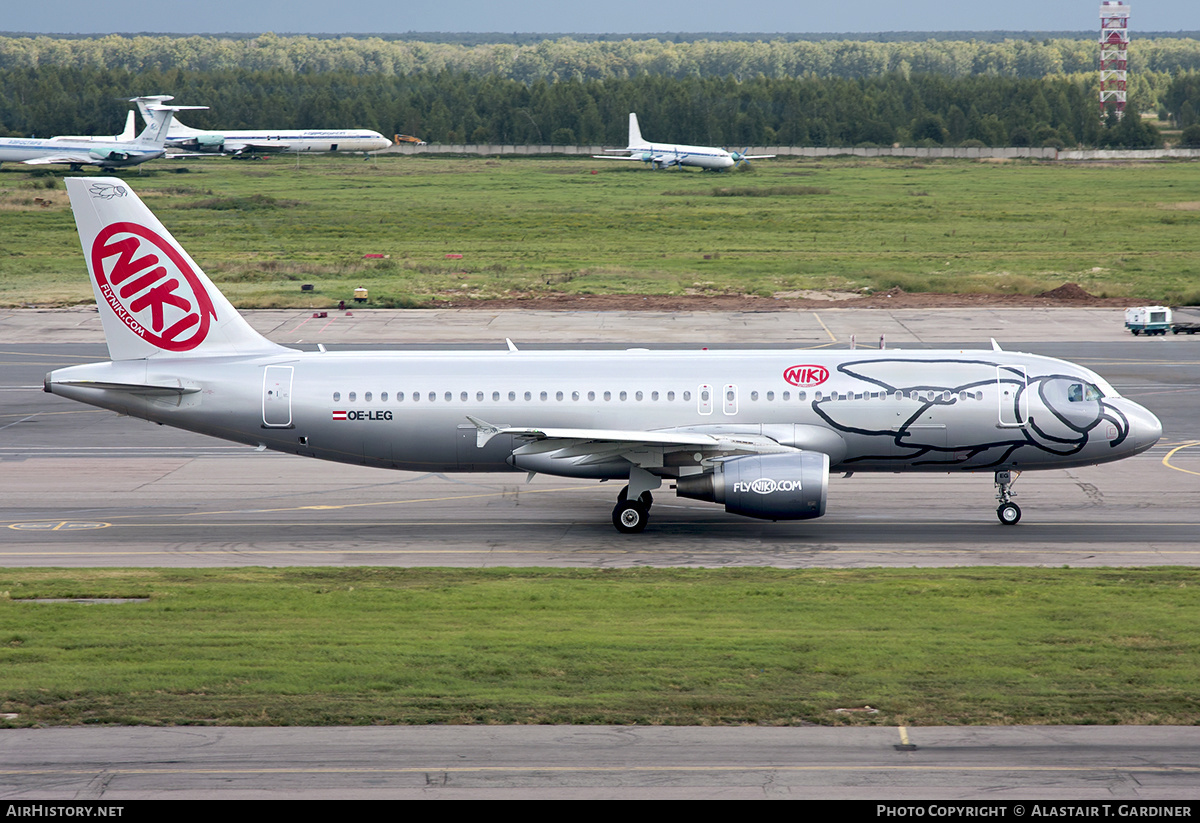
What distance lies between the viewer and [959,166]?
196 m

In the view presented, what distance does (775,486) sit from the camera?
1257 inches

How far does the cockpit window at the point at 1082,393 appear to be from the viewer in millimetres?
34062

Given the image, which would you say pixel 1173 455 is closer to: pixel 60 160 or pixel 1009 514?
pixel 1009 514

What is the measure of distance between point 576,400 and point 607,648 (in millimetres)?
12606

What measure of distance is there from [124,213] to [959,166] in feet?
585

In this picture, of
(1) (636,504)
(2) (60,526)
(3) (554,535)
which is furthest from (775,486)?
(2) (60,526)

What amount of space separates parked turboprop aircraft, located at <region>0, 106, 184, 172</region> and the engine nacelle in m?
146

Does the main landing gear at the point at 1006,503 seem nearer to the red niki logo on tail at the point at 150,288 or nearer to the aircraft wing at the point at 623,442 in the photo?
the aircraft wing at the point at 623,442

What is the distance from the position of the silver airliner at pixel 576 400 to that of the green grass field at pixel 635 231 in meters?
43.5

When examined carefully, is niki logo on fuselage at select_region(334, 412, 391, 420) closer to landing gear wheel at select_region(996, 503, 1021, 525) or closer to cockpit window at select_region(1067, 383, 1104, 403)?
landing gear wheel at select_region(996, 503, 1021, 525)

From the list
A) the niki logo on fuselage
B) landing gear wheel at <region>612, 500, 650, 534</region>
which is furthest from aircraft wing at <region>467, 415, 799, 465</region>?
the niki logo on fuselage

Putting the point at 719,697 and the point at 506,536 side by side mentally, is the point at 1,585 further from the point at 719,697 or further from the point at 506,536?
the point at 719,697

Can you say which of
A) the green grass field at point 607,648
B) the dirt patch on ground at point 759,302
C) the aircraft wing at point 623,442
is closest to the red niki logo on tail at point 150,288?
the green grass field at point 607,648
